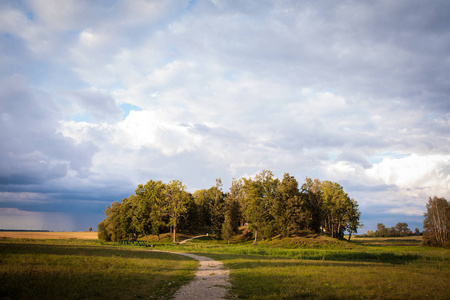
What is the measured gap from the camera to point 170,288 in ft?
50.6

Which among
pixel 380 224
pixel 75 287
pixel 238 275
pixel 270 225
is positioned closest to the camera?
pixel 75 287

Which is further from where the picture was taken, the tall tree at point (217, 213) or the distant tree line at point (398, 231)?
the distant tree line at point (398, 231)

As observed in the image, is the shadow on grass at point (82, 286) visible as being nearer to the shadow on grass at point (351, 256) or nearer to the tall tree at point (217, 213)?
the shadow on grass at point (351, 256)

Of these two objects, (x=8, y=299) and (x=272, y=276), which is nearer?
(x=8, y=299)

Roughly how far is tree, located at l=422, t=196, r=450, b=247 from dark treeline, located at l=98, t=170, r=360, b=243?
20546mm

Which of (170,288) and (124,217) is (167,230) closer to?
(124,217)

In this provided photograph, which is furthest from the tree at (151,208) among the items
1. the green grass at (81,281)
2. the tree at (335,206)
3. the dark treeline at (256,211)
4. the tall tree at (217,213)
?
the green grass at (81,281)

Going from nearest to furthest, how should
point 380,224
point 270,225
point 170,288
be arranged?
point 170,288 → point 270,225 → point 380,224

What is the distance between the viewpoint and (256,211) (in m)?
80.6

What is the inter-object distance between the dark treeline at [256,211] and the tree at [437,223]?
20546 millimetres

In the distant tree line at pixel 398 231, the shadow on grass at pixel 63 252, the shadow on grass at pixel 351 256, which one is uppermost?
the shadow on grass at pixel 63 252

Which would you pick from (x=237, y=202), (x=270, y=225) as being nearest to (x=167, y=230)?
(x=237, y=202)

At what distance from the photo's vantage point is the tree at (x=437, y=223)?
243ft

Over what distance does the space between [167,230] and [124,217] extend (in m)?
25.3
